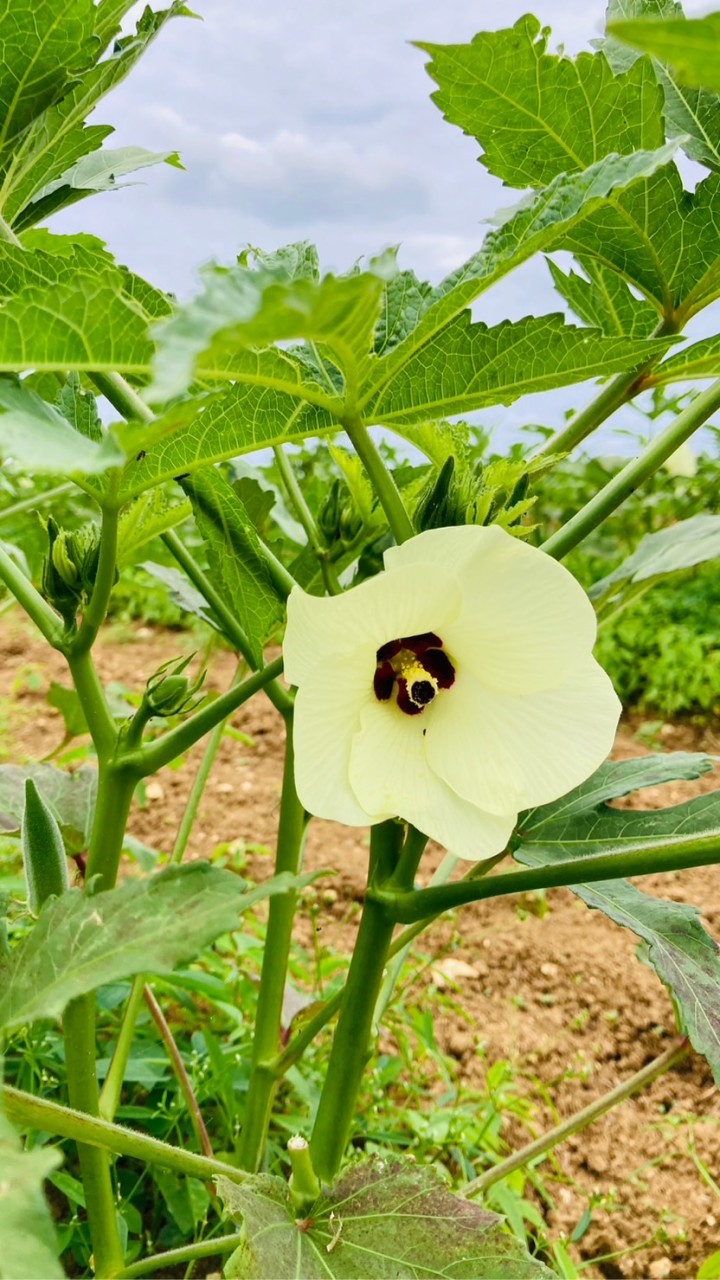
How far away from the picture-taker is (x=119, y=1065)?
68 cm

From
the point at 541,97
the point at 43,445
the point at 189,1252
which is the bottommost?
the point at 189,1252

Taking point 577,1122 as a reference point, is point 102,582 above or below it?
above

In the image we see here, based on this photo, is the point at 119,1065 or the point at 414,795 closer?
the point at 414,795

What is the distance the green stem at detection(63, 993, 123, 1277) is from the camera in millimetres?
528

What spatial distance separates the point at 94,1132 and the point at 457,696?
10.2 inches

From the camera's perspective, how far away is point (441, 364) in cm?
45

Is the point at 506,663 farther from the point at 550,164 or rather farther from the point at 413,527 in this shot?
the point at 550,164

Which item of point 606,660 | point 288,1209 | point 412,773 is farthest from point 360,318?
point 606,660

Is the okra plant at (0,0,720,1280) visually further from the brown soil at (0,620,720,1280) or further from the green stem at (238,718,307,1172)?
the brown soil at (0,620,720,1280)

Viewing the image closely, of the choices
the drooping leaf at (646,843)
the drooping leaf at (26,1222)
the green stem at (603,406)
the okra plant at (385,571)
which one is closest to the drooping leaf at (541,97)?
the okra plant at (385,571)

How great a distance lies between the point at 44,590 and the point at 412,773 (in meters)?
0.22

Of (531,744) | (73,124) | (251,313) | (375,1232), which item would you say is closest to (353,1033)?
(375,1232)

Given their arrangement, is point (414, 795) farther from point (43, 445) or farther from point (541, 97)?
point (541, 97)

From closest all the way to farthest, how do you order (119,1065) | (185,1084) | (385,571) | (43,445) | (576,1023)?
(43,445) < (385,571) < (119,1065) < (185,1084) < (576,1023)
